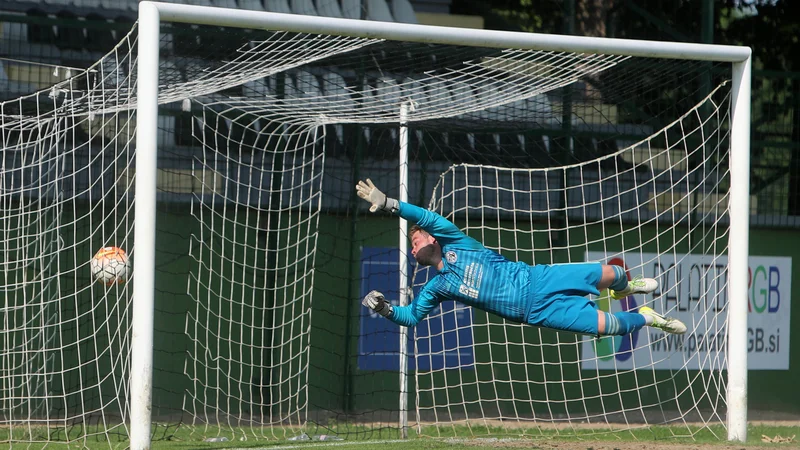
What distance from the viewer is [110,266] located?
23.6 ft

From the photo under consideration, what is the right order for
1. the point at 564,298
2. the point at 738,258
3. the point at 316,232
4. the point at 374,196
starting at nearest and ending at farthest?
the point at 374,196 → the point at 564,298 → the point at 738,258 → the point at 316,232

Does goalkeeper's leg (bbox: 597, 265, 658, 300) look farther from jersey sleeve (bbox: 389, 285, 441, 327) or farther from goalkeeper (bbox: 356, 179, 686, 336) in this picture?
jersey sleeve (bbox: 389, 285, 441, 327)

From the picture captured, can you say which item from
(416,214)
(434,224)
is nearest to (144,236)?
(416,214)

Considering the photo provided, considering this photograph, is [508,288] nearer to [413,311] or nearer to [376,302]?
[413,311]

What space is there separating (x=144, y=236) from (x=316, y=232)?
3132mm

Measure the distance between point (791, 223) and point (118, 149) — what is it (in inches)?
298

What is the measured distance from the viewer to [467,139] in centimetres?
1088

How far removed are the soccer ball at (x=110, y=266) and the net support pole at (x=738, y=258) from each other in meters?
4.68

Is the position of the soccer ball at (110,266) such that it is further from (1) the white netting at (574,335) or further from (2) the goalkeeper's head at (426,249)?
(1) the white netting at (574,335)

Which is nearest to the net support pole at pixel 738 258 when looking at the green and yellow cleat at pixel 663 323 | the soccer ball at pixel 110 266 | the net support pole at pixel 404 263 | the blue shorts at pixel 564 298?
the green and yellow cleat at pixel 663 323

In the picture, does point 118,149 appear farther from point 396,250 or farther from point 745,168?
point 745,168

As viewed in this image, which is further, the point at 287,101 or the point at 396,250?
the point at 396,250

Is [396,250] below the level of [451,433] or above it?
above

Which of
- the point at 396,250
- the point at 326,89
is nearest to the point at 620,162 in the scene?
the point at 396,250
